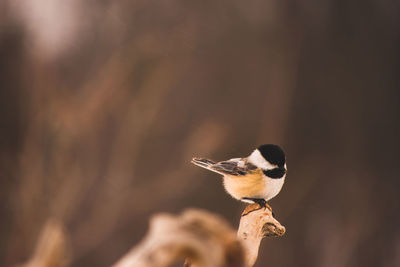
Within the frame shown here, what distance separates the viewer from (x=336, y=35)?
4.63ft

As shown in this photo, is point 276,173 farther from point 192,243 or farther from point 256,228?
point 192,243

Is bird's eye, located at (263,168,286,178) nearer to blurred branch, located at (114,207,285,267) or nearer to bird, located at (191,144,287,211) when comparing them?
bird, located at (191,144,287,211)

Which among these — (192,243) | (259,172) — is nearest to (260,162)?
(259,172)

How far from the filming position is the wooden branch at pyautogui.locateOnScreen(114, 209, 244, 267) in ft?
0.83

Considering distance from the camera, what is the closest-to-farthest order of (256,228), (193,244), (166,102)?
(193,244), (256,228), (166,102)

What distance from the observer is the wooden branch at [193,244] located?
25 cm

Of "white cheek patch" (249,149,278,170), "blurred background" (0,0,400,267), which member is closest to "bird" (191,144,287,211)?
"white cheek patch" (249,149,278,170)

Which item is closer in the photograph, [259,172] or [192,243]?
[192,243]

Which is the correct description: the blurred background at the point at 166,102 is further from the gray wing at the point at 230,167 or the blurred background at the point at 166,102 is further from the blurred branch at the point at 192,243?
the blurred branch at the point at 192,243

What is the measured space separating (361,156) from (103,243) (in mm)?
992

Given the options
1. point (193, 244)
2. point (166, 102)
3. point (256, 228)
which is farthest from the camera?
point (166, 102)

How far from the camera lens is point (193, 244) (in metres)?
0.25

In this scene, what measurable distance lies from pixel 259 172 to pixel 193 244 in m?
0.24

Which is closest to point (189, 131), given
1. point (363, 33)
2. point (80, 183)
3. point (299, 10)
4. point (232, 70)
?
point (232, 70)
